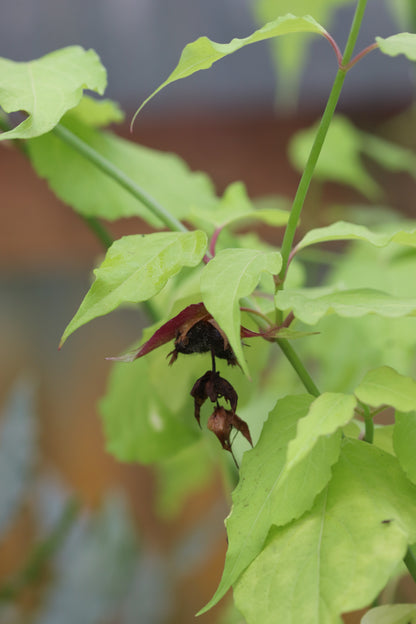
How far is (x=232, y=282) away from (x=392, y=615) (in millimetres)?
114

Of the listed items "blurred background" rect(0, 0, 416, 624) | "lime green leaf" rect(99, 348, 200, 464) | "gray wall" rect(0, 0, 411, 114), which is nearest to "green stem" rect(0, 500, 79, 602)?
"blurred background" rect(0, 0, 416, 624)

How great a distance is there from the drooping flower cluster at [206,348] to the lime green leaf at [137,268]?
2 centimetres

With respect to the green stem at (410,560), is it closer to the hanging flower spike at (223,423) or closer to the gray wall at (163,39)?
the hanging flower spike at (223,423)

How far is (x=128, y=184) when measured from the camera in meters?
0.23

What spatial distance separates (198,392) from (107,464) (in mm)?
987

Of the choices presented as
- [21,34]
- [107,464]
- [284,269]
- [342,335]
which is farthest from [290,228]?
[107,464]

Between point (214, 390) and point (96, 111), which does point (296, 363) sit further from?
point (96, 111)

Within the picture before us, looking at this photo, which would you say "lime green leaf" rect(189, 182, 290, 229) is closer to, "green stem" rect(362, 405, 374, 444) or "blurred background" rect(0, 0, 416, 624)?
"green stem" rect(362, 405, 374, 444)

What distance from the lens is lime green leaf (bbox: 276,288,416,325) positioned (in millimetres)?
166

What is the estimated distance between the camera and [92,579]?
2.45 ft

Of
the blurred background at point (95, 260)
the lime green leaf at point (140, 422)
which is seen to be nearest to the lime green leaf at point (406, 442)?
the lime green leaf at point (140, 422)

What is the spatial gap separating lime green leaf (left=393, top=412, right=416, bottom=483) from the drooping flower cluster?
40mm

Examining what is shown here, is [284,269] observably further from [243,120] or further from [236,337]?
[243,120]

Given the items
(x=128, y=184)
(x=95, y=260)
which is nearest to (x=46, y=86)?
(x=128, y=184)
